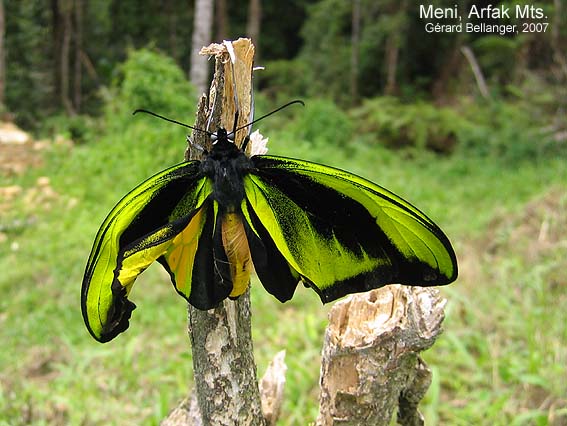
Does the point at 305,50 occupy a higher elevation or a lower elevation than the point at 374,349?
higher

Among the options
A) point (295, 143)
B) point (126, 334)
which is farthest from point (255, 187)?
point (295, 143)

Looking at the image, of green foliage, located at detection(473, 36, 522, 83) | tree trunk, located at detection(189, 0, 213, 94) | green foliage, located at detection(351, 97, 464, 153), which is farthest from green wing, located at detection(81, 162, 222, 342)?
green foliage, located at detection(473, 36, 522, 83)

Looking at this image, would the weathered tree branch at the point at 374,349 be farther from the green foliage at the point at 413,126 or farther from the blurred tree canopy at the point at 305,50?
the green foliage at the point at 413,126

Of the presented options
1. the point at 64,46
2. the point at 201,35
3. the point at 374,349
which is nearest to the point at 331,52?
the point at 201,35

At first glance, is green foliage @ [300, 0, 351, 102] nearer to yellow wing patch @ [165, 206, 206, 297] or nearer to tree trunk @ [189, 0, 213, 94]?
tree trunk @ [189, 0, 213, 94]

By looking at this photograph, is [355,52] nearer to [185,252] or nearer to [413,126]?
[413,126]

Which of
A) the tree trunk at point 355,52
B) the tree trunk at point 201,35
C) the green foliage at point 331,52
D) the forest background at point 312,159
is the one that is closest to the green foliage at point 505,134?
the forest background at point 312,159
